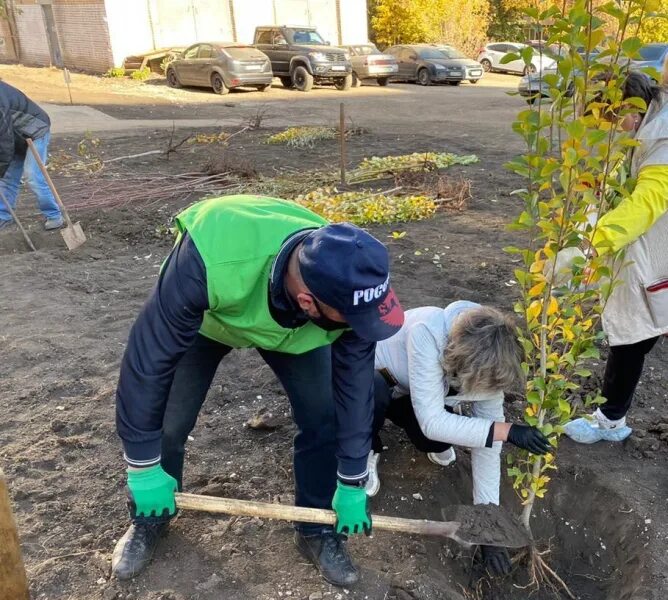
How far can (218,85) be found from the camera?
18.1 m

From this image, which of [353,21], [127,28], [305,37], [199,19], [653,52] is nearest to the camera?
[653,52]

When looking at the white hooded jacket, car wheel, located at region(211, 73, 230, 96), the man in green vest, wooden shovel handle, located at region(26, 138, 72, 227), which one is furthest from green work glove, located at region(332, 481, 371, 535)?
car wheel, located at region(211, 73, 230, 96)

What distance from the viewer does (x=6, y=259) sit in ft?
17.6

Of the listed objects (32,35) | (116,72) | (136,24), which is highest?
(136,24)

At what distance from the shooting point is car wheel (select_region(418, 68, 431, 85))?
21.5 meters

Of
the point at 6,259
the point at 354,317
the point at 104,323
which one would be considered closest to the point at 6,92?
the point at 6,259

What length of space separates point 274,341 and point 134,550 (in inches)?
39.5

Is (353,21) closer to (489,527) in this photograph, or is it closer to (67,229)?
(67,229)

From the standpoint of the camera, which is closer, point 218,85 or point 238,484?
point 238,484

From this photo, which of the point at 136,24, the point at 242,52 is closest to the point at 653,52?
the point at 242,52

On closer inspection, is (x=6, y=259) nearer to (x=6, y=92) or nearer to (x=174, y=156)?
(x=6, y=92)

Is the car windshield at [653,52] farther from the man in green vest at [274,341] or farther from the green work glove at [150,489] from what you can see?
the green work glove at [150,489]

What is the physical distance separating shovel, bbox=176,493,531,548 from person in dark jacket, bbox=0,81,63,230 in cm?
444

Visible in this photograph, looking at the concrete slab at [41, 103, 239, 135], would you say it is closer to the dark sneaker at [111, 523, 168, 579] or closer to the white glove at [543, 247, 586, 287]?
the dark sneaker at [111, 523, 168, 579]
